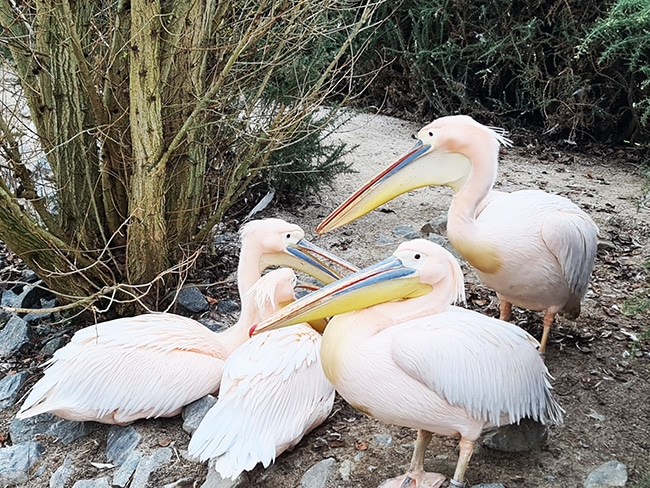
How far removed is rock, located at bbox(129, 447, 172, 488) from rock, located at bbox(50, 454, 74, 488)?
29 cm

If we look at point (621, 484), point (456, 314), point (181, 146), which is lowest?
point (621, 484)

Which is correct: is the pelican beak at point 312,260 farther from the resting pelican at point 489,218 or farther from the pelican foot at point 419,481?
the pelican foot at point 419,481

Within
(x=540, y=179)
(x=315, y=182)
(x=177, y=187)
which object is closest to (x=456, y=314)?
(x=177, y=187)

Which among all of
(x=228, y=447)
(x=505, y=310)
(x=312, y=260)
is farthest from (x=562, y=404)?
(x=228, y=447)

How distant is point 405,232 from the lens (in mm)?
4375

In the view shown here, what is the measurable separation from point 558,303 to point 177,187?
6.28ft

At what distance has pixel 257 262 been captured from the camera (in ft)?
10.2

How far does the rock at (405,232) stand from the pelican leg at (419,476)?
82.9 inches

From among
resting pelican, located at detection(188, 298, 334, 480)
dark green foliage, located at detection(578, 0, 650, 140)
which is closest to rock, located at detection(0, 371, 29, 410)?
resting pelican, located at detection(188, 298, 334, 480)

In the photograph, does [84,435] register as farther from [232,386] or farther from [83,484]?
[232,386]

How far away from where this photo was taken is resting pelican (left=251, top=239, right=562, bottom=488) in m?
2.08

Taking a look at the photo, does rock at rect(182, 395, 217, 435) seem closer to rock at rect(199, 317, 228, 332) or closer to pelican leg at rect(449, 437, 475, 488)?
rock at rect(199, 317, 228, 332)

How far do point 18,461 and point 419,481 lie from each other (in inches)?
60.3

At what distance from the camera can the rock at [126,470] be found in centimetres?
254
